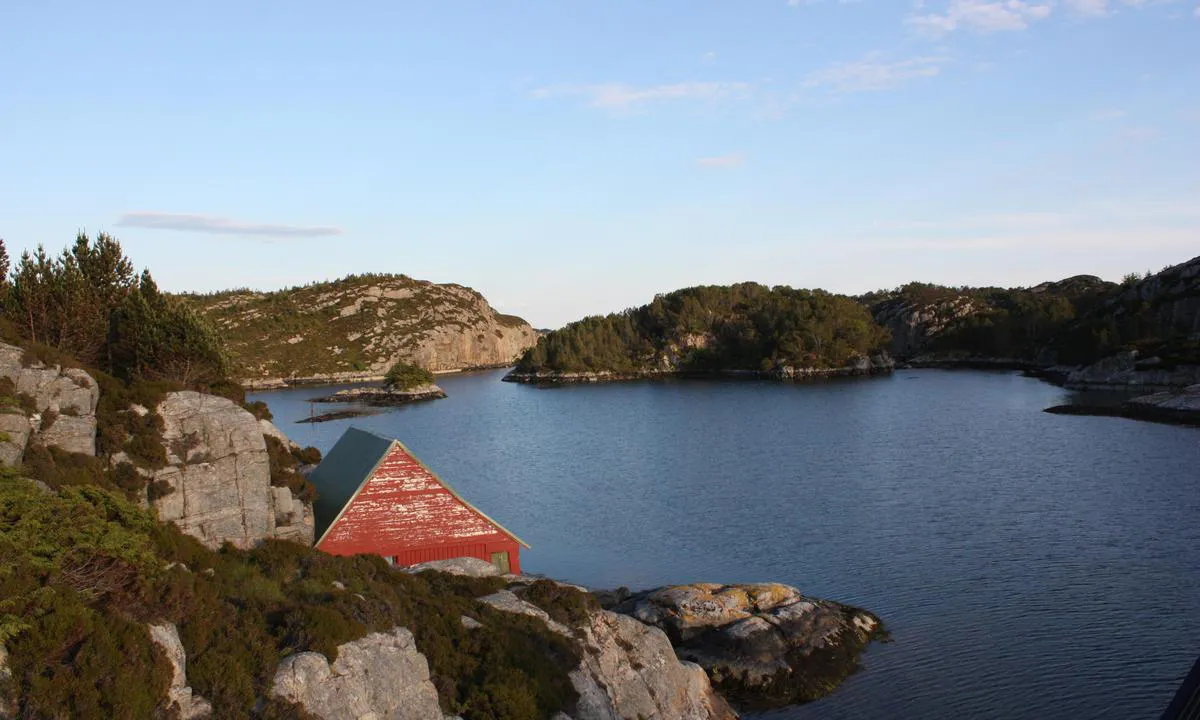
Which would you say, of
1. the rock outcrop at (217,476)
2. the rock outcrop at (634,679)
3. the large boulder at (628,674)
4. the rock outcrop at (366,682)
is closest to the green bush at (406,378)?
the rock outcrop at (217,476)

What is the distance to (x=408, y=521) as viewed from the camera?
3156cm

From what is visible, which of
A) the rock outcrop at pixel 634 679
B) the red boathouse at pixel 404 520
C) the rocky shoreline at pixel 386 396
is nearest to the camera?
the rock outcrop at pixel 634 679

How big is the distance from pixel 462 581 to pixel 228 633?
30.6ft

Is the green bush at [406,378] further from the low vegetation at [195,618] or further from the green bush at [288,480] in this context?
the low vegetation at [195,618]

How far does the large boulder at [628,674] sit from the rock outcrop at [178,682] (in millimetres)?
8970

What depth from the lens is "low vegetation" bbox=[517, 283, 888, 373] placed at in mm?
172750

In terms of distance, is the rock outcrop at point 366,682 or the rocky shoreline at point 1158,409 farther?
the rocky shoreline at point 1158,409

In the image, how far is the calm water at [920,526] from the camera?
27.5 meters

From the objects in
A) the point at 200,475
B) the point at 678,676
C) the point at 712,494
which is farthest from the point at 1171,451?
the point at 200,475

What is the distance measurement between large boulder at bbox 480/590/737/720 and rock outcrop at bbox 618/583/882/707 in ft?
8.09

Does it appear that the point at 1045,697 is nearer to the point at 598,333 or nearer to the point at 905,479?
the point at 905,479

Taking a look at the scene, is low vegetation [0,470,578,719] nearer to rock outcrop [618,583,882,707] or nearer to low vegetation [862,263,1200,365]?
rock outcrop [618,583,882,707]

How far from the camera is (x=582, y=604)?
967 inches

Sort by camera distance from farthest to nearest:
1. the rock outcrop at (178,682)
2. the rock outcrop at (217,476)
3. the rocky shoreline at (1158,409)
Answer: the rocky shoreline at (1158,409) < the rock outcrop at (217,476) < the rock outcrop at (178,682)
